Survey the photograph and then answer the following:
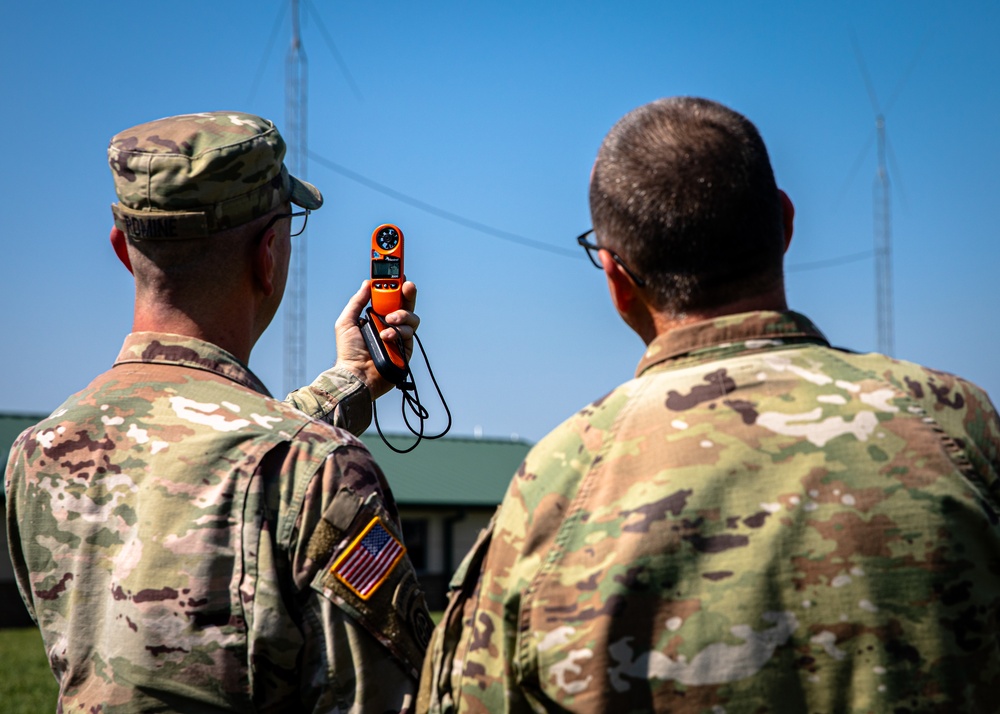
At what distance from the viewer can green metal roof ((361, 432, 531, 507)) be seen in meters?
33.9

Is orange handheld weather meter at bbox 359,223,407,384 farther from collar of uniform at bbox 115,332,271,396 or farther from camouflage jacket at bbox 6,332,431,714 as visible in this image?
camouflage jacket at bbox 6,332,431,714

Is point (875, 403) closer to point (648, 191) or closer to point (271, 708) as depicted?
point (648, 191)

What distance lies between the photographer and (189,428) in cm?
297

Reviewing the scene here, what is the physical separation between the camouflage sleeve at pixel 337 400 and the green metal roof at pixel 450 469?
2687 cm

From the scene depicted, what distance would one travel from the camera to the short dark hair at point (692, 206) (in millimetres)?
2496

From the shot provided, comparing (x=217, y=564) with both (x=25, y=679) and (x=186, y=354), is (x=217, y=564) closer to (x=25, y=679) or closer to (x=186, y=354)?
(x=186, y=354)

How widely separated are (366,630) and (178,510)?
57 centimetres

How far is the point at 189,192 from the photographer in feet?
10.3

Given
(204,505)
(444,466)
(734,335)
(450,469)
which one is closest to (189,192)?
(204,505)

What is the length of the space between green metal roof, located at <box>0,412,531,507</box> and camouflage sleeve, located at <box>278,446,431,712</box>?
27193 millimetres

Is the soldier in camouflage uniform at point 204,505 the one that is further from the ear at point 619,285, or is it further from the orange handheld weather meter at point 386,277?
the orange handheld weather meter at point 386,277

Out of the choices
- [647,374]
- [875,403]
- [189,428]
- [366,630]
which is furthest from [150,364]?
[875,403]

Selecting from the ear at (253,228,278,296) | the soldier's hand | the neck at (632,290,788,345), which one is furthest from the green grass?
the neck at (632,290,788,345)

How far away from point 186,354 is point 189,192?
Result: 1.48 feet
